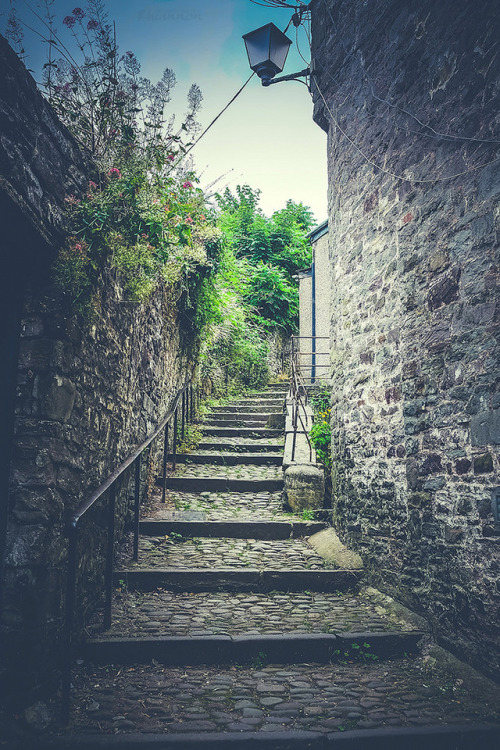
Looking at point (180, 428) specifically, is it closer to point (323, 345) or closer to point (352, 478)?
point (352, 478)

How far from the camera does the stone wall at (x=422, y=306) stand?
282 cm

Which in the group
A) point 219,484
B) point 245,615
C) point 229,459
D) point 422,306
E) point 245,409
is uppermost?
point 422,306

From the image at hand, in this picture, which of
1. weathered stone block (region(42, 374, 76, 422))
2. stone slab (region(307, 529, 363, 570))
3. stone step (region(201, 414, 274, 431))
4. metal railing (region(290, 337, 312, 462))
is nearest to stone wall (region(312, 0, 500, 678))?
stone slab (region(307, 529, 363, 570))

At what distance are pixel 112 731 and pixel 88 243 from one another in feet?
8.34

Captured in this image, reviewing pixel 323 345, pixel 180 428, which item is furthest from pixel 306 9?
pixel 323 345

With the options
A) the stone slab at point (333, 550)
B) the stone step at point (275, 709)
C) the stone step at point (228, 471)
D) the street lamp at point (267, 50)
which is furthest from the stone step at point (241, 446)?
the street lamp at point (267, 50)

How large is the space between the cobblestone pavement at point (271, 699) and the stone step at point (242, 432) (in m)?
5.12

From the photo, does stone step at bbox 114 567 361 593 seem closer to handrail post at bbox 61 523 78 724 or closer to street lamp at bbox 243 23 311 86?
handrail post at bbox 61 523 78 724

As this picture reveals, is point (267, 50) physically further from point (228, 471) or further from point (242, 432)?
point (242, 432)

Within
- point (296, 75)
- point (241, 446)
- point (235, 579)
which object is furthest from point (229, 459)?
point (296, 75)

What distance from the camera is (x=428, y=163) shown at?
3.47 meters

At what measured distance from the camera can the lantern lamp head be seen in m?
5.05

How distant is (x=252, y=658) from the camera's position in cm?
299

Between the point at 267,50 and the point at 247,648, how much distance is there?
215 inches
